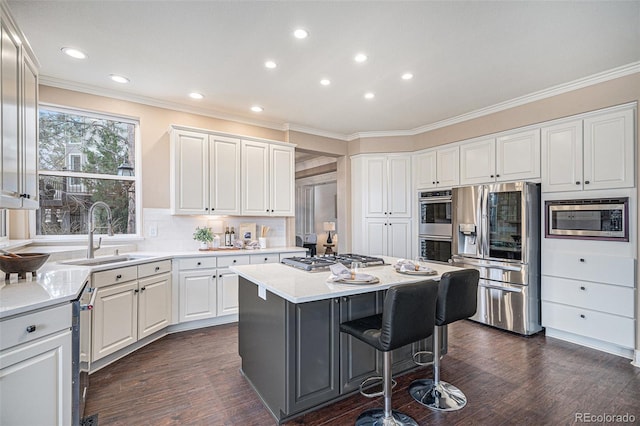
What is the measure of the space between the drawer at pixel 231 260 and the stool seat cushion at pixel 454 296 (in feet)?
8.39

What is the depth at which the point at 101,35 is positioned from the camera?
8.19ft

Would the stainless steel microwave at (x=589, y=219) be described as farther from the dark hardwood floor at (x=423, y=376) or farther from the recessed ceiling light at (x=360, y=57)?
the recessed ceiling light at (x=360, y=57)

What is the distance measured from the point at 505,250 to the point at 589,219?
0.85 m

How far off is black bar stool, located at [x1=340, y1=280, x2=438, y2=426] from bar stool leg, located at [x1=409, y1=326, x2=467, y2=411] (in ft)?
0.92

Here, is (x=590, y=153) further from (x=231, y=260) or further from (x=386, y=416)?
(x=231, y=260)

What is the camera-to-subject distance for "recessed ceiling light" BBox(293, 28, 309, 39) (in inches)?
94.9

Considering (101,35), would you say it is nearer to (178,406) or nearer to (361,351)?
(178,406)

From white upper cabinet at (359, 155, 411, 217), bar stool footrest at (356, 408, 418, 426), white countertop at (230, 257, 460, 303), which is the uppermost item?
white upper cabinet at (359, 155, 411, 217)

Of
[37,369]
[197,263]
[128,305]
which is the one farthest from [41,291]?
[197,263]

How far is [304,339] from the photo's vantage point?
1.98 meters

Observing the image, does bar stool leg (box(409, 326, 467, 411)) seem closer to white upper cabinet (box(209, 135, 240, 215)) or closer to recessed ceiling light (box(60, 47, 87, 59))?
white upper cabinet (box(209, 135, 240, 215))

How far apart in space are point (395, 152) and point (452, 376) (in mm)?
3543

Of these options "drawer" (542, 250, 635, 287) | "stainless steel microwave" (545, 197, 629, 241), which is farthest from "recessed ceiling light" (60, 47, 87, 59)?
"drawer" (542, 250, 635, 287)

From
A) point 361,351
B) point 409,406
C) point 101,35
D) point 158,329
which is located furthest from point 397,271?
point 101,35
